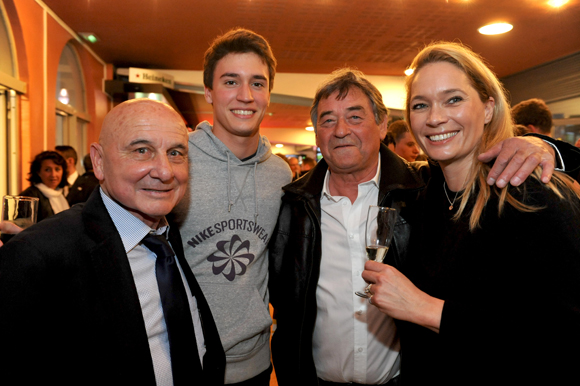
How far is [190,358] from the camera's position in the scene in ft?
4.82

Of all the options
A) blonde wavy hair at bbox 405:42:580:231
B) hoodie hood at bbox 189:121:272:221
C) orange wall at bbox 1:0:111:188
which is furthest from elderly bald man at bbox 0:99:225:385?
orange wall at bbox 1:0:111:188

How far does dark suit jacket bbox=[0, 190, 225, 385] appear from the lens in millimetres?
1137

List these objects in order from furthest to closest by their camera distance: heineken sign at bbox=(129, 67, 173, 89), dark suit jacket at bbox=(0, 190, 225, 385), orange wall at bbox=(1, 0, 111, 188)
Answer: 1. heineken sign at bbox=(129, 67, 173, 89)
2. orange wall at bbox=(1, 0, 111, 188)
3. dark suit jacket at bbox=(0, 190, 225, 385)

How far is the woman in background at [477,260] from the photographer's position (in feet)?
4.20

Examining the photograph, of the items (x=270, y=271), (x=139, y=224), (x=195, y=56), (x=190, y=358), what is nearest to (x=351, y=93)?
(x=270, y=271)

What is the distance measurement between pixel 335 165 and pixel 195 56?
19.0 ft

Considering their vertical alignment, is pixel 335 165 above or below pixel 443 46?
below

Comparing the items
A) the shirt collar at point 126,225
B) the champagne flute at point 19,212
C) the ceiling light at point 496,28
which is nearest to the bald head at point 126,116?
the shirt collar at point 126,225

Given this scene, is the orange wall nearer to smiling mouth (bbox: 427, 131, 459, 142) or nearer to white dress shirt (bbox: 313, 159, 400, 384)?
white dress shirt (bbox: 313, 159, 400, 384)

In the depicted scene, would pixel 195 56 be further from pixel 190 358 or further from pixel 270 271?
pixel 190 358

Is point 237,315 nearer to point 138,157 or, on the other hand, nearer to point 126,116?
point 138,157

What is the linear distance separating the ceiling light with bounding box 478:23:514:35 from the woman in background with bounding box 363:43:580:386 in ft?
15.4

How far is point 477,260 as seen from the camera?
4.79 feet

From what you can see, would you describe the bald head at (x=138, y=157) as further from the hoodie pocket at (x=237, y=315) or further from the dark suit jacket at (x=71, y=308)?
the hoodie pocket at (x=237, y=315)
